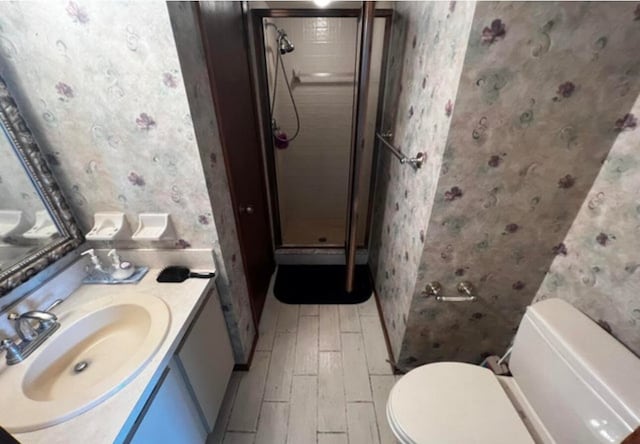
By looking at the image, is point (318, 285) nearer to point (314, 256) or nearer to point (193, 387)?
point (314, 256)

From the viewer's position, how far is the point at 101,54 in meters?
0.81

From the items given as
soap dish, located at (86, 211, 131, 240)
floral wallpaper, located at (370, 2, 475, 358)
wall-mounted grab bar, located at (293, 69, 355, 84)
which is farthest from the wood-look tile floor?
wall-mounted grab bar, located at (293, 69, 355, 84)

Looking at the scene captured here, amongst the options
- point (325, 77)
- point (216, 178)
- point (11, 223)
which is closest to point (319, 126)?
point (325, 77)

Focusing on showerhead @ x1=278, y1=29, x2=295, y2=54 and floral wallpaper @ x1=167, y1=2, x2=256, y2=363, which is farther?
showerhead @ x1=278, y1=29, x2=295, y2=54

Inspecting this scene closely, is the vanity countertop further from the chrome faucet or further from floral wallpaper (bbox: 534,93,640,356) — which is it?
floral wallpaper (bbox: 534,93,640,356)

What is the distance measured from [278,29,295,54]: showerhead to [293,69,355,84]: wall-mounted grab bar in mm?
234

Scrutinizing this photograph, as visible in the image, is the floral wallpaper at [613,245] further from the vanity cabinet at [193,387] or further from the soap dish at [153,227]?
the soap dish at [153,227]

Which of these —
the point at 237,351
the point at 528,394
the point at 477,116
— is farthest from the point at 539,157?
the point at 237,351

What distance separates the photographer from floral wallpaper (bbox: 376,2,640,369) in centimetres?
73

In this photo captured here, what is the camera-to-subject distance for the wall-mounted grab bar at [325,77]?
84.3 inches

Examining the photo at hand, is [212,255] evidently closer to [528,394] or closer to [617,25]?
[528,394]

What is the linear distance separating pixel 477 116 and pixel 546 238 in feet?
1.99

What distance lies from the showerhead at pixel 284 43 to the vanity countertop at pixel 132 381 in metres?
1.66

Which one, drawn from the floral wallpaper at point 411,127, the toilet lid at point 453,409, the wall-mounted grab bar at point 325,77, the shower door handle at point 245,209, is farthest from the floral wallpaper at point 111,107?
the wall-mounted grab bar at point 325,77
